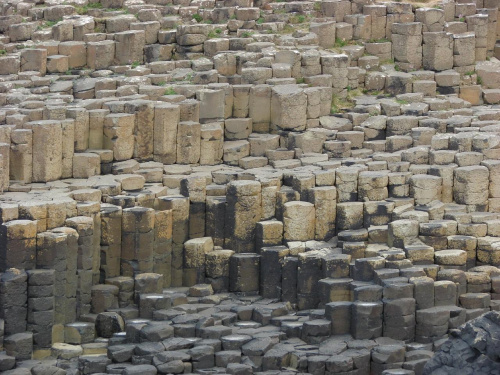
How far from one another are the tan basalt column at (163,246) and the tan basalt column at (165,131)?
8.48 feet

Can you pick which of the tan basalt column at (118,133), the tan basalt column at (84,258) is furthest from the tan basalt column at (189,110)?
the tan basalt column at (84,258)

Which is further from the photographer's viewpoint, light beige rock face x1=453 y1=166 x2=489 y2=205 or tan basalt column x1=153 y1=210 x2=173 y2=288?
light beige rock face x1=453 y1=166 x2=489 y2=205

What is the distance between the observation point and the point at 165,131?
4384 centimetres

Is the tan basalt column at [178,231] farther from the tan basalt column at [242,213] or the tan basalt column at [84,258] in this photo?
the tan basalt column at [84,258]

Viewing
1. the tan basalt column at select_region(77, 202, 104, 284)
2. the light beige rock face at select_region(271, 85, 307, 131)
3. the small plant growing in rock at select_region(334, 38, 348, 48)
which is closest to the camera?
the tan basalt column at select_region(77, 202, 104, 284)

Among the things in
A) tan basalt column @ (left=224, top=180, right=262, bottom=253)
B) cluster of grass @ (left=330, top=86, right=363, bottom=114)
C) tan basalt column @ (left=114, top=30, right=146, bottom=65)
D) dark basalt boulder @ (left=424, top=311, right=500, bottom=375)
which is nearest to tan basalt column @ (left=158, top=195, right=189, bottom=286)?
tan basalt column @ (left=224, top=180, right=262, bottom=253)

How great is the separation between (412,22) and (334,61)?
143 inches

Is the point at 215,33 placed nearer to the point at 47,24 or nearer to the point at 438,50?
the point at 47,24

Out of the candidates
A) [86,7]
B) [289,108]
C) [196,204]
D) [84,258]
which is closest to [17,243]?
[84,258]

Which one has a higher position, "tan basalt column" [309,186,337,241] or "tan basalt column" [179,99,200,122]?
"tan basalt column" [179,99,200,122]

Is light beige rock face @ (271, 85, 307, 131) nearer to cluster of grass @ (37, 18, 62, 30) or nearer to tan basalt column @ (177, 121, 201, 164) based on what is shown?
tan basalt column @ (177, 121, 201, 164)

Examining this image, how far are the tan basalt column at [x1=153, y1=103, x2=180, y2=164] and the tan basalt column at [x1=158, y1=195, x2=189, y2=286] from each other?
6.71ft

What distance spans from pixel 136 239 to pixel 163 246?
3.10 ft

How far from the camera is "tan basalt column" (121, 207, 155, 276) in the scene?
41156 mm
